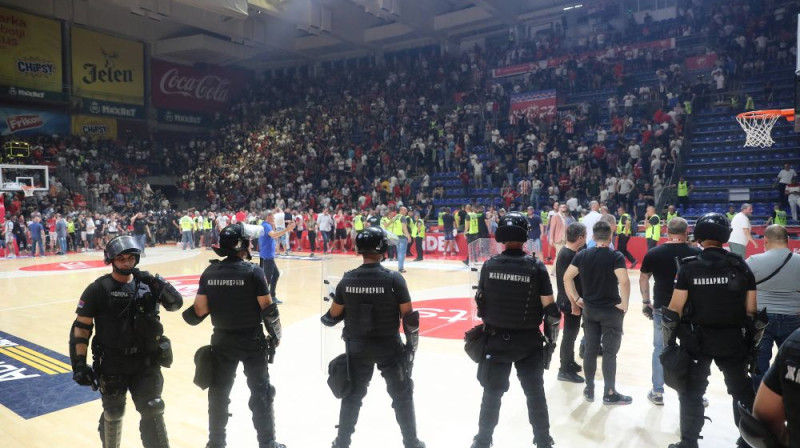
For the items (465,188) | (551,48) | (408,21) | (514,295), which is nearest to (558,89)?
(551,48)

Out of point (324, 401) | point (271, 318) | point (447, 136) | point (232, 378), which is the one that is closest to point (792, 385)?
point (271, 318)

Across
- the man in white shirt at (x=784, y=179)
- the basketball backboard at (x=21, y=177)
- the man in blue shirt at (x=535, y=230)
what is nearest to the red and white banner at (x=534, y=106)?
the man in white shirt at (x=784, y=179)

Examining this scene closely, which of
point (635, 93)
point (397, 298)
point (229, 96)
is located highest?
point (229, 96)

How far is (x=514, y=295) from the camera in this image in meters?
3.70

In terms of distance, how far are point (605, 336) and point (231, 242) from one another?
328 centimetres

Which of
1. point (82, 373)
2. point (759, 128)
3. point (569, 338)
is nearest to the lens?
point (82, 373)

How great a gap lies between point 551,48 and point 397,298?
79.0 ft

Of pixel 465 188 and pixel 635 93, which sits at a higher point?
pixel 635 93

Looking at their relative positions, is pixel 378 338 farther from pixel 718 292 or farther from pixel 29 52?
pixel 29 52

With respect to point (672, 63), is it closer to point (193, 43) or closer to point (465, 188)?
point (465, 188)

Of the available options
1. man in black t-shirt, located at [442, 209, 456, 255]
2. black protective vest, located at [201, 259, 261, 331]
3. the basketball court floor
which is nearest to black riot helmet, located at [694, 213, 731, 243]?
the basketball court floor

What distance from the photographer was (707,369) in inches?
142

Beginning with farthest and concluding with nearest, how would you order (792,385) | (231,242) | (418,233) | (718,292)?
1. (418,233)
2. (231,242)
3. (718,292)
4. (792,385)

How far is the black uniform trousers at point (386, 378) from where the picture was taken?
359cm
